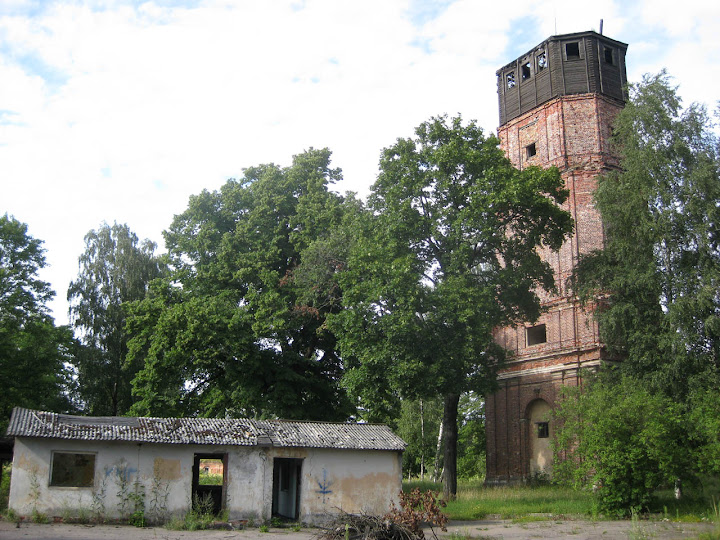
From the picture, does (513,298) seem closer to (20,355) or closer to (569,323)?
(569,323)

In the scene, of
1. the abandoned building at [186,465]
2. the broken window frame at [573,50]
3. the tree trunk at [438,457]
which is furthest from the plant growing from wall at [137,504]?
the broken window frame at [573,50]

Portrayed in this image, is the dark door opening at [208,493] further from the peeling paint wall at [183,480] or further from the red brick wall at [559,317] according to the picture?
the red brick wall at [559,317]

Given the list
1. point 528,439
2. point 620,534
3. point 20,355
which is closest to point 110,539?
point 620,534

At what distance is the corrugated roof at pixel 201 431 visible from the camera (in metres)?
17.2

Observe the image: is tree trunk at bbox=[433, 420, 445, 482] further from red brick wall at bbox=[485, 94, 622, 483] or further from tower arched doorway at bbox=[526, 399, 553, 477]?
tower arched doorway at bbox=[526, 399, 553, 477]

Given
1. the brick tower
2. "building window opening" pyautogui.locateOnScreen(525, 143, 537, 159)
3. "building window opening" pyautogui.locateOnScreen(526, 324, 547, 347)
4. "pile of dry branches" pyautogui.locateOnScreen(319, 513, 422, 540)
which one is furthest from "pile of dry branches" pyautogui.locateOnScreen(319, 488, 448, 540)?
"building window opening" pyautogui.locateOnScreen(525, 143, 537, 159)

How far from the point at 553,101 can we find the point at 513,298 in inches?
566

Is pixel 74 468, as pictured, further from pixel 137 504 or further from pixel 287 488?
pixel 287 488

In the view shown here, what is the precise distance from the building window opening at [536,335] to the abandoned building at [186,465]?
14678mm

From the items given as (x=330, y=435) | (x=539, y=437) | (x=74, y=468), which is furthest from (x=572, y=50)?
(x=74, y=468)

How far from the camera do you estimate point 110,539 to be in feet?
45.7

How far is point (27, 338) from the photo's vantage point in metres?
28.8

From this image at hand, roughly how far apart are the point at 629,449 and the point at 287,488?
10565 mm

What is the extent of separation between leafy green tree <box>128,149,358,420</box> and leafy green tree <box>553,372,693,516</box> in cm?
1064
